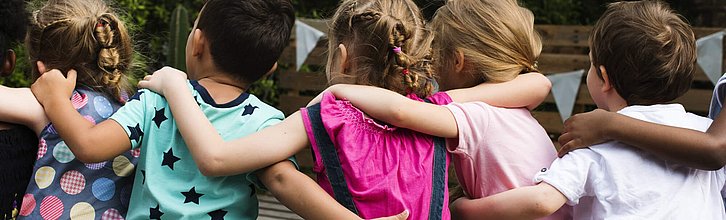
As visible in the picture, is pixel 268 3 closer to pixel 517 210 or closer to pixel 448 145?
pixel 448 145

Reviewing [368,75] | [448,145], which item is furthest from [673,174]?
[368,75]

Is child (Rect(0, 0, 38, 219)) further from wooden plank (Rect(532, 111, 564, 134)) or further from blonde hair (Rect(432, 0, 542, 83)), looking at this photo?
wooden plank (Rect(532, 111, 564, 134))

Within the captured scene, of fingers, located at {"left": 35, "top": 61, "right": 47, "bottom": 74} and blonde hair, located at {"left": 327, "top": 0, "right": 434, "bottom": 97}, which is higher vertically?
blonde hair, located at {"left": 327, "top": 0, "right": 434, "bottom": 97}

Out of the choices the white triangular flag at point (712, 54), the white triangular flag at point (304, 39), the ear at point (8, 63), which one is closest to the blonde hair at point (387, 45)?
the ear at point (8, 63)

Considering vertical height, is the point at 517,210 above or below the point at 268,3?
below

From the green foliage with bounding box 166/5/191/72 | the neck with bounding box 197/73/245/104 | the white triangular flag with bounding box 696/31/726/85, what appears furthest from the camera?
the green foliage with bounding box 166/5/191/72

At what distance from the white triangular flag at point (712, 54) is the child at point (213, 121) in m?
4.41

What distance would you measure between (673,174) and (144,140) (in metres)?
1.25

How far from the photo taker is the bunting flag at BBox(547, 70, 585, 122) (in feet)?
20.7

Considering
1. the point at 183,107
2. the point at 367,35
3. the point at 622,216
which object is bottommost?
the point at 622,216

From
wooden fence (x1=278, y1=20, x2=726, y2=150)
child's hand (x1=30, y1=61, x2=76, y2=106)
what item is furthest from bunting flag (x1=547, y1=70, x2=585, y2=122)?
child's hand (x1=30, y1=61, x2=76, y2=106)

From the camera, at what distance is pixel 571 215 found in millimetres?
2244

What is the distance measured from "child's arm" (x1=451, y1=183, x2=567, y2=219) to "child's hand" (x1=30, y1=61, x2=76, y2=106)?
3.35ft

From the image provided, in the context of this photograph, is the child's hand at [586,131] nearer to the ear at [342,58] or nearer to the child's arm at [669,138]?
the child's arm at [669,138]
